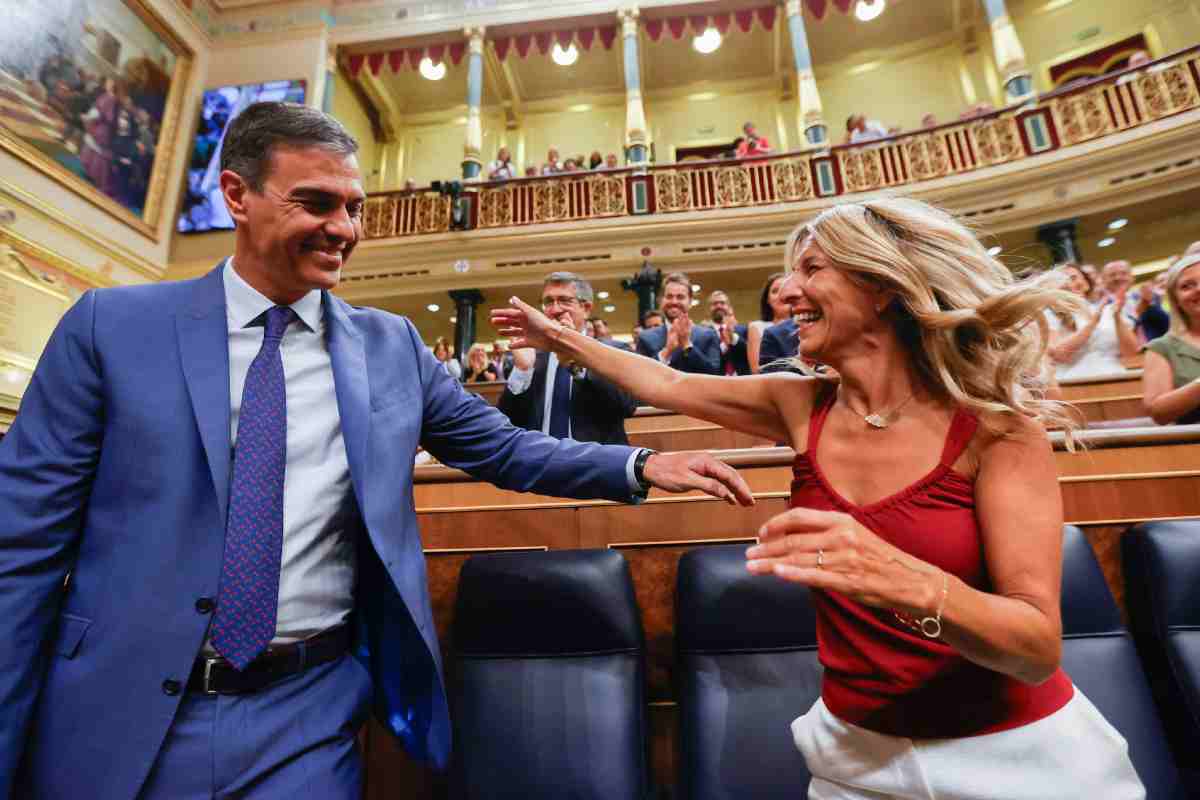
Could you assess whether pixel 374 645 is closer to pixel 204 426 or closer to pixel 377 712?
pixel 377 712

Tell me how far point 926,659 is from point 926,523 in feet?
0.54

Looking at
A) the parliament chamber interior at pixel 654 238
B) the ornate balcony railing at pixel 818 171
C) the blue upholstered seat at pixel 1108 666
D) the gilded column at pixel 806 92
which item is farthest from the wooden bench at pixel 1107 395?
the gilded column at pixel 806 92

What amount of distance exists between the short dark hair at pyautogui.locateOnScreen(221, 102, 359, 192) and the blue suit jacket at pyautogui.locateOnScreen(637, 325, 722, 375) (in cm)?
202

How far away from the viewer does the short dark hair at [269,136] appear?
37.6 inches

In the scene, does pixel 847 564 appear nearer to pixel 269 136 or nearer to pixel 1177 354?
pixel 269 136

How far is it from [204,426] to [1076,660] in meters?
1.50

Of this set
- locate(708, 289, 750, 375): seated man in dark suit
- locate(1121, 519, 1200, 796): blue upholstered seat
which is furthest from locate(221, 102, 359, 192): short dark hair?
locate(708, 289, 750, 375): seated man in dark suit

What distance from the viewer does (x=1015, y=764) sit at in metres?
0.70

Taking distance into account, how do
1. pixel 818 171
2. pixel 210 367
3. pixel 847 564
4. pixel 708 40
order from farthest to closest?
1. pixel 708 40
2. pixel 818 171
3. pixel 210 367
4. pixel 847 564

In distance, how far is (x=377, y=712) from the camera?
95cm

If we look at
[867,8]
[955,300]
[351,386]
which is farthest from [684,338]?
[867,8]

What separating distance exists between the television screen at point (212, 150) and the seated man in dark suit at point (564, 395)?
705 cm

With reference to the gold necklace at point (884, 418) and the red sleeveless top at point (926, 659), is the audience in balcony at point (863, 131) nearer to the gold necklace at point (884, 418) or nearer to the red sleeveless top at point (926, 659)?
the gold necklace at point (884, 418)

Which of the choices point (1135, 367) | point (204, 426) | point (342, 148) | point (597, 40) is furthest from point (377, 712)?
point (597, 40)
